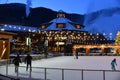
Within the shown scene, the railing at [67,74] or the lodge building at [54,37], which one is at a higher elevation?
the lodge building at [54,37]

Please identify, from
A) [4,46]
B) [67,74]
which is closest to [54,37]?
[4,46]

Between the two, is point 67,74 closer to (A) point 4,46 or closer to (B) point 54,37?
(A) point 4,46

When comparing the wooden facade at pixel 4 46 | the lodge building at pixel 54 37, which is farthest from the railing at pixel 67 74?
the lodge building at pixel 54 37

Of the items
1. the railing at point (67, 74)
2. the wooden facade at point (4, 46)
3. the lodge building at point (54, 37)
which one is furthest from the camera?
the lodge building at point (54, 37)

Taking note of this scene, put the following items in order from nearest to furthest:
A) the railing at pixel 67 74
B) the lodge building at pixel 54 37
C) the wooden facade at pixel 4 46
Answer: the railing at pixel 67 74 < the wooden facade at pixel 4 46 < the lodge building at pixel 54 37

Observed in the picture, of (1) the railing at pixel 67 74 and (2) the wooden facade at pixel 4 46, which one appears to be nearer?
(1) the railing at pixel 67 74

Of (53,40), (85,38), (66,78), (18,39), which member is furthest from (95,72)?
(85,38)

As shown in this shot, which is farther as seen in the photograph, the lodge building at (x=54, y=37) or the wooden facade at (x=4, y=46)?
the lodge building at (x=54, y=37)

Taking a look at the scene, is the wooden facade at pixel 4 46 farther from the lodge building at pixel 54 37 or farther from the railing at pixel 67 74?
the lodge building at pixel 54 37

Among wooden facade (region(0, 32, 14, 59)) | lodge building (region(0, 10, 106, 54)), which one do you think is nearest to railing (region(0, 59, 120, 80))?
wooden facade (region(0, 32, 14, 59))

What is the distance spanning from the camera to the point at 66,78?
18.3 m

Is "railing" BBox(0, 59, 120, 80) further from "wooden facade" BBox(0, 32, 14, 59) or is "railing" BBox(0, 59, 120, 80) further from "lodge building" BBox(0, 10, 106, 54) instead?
"lodge building" BBox(0, 10, 106, 54)

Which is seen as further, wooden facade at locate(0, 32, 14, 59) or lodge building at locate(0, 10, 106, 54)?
lodge building at locate(0, 10, 106, 54)

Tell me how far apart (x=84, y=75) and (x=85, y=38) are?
498 ft
